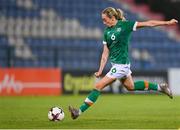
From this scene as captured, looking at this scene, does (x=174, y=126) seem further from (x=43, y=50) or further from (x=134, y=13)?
(x=134, y=13)

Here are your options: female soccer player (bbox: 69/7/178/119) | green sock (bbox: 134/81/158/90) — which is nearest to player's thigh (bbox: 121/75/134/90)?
green sock (bbox: 134/81/158/90)

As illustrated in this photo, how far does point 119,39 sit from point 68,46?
15.8 meters

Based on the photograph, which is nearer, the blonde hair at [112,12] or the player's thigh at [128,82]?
the blonde hair at [112,12]

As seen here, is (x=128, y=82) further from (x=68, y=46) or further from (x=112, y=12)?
(x=68, y=46)

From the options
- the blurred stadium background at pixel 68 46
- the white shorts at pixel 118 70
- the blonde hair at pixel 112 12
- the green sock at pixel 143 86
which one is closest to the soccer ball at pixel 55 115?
the white shorts at pixel 118 70

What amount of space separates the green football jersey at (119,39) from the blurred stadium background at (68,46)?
11.6m

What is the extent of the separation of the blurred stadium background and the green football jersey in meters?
11.6

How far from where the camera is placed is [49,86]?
72.5 ft

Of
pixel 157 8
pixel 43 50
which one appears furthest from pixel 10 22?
pixel 157 8

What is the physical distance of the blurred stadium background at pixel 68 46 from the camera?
2206cm

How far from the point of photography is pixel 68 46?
2609 cm

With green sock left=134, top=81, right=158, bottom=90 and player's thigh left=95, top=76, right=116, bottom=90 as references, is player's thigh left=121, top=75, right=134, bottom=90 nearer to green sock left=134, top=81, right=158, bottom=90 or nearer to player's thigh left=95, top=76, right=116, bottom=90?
green sock left=134, top=81, right=158, bottom=90

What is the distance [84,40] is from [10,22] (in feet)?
11.7

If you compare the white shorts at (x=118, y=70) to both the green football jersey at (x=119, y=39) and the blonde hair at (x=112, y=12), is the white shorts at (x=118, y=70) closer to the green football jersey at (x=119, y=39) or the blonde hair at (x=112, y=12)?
the green football jersey at (x=119, y=39)
